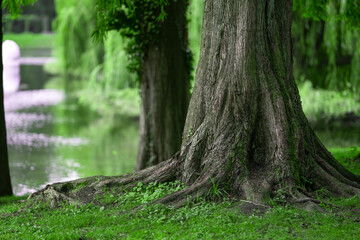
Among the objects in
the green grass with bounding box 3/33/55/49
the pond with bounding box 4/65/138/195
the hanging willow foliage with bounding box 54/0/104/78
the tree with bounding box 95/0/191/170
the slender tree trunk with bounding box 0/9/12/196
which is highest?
the green grass with bounding box 3/33/55/49

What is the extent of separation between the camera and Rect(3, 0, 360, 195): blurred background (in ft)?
→ 42.7

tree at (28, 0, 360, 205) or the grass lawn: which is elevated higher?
tree at (28, 0, 360, 205)

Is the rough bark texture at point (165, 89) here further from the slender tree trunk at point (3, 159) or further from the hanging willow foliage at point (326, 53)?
the hanging willow foliage at point (326, 53)

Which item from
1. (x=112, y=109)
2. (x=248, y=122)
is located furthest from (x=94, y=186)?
(x=112, y=109)

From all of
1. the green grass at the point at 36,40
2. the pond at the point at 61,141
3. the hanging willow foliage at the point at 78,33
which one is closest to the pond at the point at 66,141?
the pond at the point at 61,141

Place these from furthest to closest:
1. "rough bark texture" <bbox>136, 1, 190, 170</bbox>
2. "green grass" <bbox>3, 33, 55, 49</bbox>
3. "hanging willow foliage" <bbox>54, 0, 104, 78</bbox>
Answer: "green grass" <bbox>3, 33, 55, 49</bbox>
"hanging willow foliage" <bbox>54, 0, 104, 78</bbox>
"rough bark texture" <bbox>136, 1, 190, 170</bbox>

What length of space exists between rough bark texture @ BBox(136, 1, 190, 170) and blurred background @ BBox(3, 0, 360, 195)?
0.89 metres

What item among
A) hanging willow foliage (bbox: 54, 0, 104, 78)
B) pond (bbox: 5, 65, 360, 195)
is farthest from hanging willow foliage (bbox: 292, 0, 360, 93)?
hanging willow foliage (bbox: 54, 0, 104, 78)

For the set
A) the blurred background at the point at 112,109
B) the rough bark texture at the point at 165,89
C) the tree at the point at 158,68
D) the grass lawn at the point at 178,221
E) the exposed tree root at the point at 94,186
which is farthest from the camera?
the blurred background at the point at 112,109

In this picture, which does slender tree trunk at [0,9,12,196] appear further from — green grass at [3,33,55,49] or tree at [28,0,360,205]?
green grass at [3,33,55,49]

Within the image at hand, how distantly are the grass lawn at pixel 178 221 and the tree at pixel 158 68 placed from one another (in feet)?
13.8

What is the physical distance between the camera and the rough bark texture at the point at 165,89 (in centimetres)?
916

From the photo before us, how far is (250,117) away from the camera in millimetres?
5301

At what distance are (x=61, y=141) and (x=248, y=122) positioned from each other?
11.9 meters
